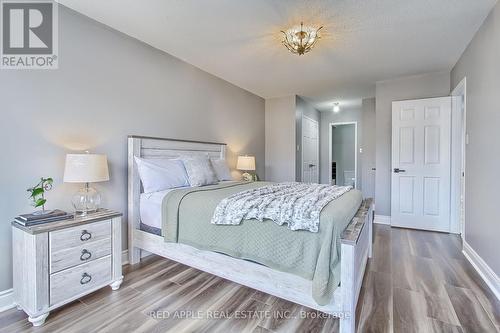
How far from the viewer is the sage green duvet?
147 cm

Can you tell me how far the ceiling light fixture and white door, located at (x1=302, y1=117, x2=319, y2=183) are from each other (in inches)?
125

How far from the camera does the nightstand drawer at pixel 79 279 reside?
68.3 inches

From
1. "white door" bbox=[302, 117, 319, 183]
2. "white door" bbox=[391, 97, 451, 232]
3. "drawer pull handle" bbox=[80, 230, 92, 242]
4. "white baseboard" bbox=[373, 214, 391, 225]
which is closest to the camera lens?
"drawer pull handle" bbox=[80, 230, 92, 242]

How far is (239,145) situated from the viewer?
4.58 meters

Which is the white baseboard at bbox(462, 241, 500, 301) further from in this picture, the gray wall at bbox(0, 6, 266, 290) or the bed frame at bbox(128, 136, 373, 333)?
the gray wall at bbox(0, 6, 266, 290)

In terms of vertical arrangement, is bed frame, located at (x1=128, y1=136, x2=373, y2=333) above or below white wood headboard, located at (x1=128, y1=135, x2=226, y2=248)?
below

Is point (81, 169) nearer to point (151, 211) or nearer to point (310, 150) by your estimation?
point (151, 211)

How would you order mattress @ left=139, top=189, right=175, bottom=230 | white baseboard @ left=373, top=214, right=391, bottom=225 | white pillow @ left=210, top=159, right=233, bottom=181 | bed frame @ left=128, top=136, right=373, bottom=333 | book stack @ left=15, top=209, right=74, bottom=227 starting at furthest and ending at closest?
white baseboard @ left=373, top=214, right=391, bottom=225 < white pillow @ left=210, top=159, right=233, bottom=181 < mattress @ left=139, top=189, right=175, bottom=230 < book stack @ left=15, top=209, right=74, bottom=227 < bed frame @ left=128, top=136, right=373, bottom=333

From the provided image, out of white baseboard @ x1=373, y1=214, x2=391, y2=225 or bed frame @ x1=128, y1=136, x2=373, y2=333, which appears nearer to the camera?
bed frame @ x1=128, y1=136, x2=373, y2=333

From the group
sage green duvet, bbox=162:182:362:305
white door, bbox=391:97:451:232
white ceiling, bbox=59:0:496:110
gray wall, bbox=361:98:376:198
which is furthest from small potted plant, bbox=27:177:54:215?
gray wall, bbox=361:98:376:198

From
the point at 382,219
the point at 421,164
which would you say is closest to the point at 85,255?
the point at 382,219

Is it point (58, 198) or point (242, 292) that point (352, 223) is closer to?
point (242, 292)

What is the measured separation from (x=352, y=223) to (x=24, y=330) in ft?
7.65

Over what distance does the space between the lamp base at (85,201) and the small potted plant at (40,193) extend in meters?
0.20
